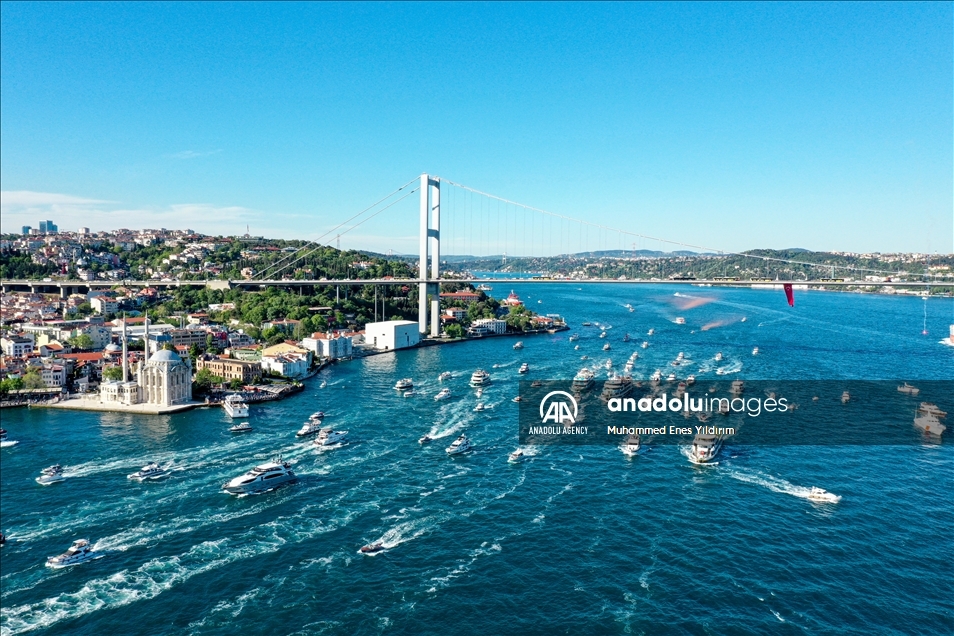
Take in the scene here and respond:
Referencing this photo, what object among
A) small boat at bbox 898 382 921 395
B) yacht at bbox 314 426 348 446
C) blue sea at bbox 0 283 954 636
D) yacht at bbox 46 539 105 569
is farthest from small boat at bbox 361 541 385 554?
small boat at bbox 898 382 921 395

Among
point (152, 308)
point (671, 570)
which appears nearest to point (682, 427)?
point (671, 570)

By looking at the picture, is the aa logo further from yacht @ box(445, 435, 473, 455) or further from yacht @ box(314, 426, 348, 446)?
yacht @ box(314, 426, 348, 446)

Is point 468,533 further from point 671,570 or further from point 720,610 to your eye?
point 720,610

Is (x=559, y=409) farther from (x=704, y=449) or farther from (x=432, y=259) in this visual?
(x=432, y=259)

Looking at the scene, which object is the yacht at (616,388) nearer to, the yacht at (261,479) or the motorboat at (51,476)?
the yacht at (261,479)

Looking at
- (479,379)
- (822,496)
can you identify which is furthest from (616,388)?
(822,496)

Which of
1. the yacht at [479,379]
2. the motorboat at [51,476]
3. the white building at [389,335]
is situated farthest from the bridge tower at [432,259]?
the motorboat at [51,476]
